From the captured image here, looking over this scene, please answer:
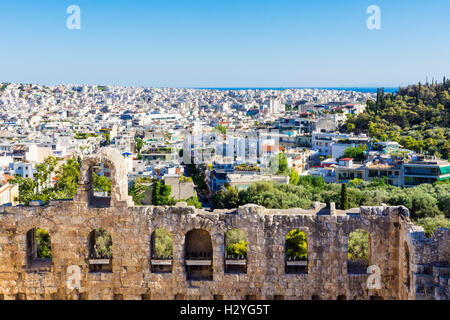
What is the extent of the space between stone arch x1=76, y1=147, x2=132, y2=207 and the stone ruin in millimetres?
28

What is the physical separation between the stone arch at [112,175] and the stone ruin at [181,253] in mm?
28

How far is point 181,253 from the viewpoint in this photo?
13664 millimetres

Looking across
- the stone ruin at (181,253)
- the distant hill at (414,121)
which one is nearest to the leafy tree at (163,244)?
the stone ruin at (181,253)

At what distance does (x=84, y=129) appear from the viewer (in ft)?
434

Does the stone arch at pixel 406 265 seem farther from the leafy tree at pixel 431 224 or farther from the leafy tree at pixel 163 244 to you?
the leafy tree at pixel 431 224

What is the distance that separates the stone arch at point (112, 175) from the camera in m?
13.6

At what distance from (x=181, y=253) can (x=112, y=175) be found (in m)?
2.87

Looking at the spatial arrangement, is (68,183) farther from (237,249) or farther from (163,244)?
(237,249)

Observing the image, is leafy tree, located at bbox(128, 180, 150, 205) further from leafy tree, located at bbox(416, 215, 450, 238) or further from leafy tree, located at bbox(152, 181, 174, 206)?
leafy tree, located at bbox(416, 215, 450, 238)

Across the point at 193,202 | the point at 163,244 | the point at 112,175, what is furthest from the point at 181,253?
the point at 193,202

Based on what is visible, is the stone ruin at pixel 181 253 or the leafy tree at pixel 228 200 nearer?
the stone ruin at pixel 181 253

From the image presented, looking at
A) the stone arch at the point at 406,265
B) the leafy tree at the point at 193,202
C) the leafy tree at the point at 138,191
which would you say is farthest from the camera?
the leafy tree at the point at 138,191

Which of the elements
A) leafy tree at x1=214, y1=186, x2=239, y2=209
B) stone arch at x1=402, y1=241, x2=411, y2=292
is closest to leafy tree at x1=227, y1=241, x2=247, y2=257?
stone arch at x1=402, y1=241, x2=411, y2=292

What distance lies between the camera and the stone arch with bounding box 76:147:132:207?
44.8 ft
